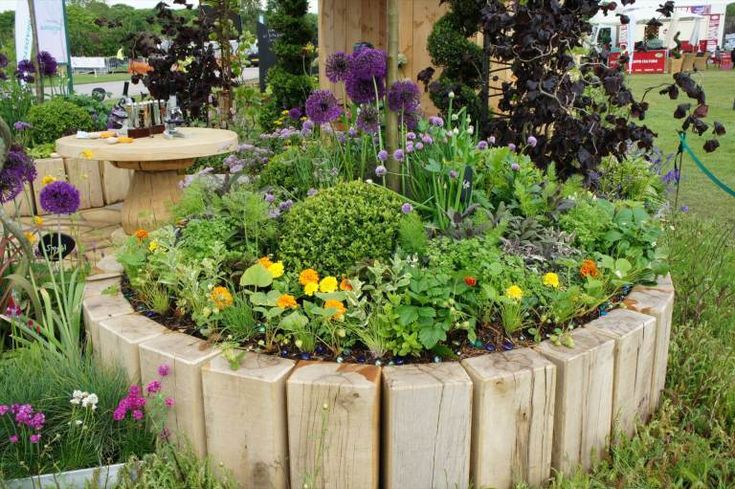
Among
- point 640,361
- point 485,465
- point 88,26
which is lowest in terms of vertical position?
point 485,465

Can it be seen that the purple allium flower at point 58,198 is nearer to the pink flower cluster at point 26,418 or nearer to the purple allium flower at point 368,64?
the pink flower cluster at point 26,418

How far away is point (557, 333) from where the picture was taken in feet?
Answer: 6.31

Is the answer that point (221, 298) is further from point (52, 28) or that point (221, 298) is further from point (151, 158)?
point (52, 28)

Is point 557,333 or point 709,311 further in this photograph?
point 709,311

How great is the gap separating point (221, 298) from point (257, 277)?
0.13 metres

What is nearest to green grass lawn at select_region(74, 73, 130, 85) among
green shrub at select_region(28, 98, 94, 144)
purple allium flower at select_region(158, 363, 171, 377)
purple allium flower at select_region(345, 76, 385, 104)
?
green shrub at select_region(28, 98, 94, 144)

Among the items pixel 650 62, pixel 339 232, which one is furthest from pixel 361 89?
pixel 650 62

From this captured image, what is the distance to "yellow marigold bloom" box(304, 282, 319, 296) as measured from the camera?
6.41 ft

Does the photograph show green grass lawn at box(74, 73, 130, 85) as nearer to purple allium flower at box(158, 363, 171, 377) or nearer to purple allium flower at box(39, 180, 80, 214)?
purple allium flower at box(39, 180, 80, 214)

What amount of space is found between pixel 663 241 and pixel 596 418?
1406mm

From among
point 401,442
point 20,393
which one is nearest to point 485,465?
point 401,442

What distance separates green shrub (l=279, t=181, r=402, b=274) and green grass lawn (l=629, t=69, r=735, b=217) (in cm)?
175

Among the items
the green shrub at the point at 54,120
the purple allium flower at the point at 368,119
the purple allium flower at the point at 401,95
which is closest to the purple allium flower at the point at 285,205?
the purple allium flower at the point at 368,119

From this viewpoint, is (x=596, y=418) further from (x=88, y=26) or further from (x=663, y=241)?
(x=88, y=26)
